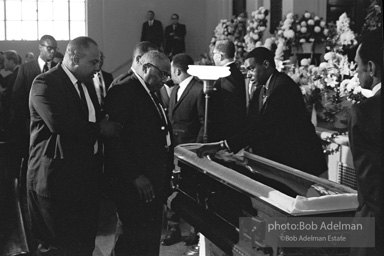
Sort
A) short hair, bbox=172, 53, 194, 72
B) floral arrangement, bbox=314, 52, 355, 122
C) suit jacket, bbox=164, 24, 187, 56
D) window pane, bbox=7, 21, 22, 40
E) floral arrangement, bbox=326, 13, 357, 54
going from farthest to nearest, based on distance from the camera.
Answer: window pane, bbox=7, 21, 22, 40 → suit jacket, bbox=164, 24, 187, 56 → floral arrangement, bbox=326, 13, 357, 54 → short hair, bbox=172, 53, 194, 72 → floral arrangement, bbox=314, 52, 355, 122

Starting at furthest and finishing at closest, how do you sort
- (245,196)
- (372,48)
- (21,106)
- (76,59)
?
(21,106) → (76,59) → (245,196) → (372,48)

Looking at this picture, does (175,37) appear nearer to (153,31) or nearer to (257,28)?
(153,31)

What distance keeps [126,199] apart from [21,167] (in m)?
2.75

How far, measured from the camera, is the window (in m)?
18.1

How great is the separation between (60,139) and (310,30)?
5.38 meters

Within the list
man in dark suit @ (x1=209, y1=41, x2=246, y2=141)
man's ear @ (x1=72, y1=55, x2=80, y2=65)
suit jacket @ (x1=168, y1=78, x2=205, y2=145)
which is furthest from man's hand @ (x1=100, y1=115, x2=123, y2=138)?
man in dark suit @ (x1=209, y1=41, x2=246, y2=141)

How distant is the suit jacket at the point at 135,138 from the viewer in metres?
4.11

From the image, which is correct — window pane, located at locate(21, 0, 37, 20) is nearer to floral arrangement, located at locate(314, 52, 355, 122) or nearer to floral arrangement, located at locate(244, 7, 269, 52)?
floral arrangement, located at locate(244, 7, 269, 52)

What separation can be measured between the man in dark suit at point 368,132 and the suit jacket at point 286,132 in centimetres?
213

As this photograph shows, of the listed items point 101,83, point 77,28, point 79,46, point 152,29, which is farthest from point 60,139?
point 77,28

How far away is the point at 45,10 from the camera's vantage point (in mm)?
18281

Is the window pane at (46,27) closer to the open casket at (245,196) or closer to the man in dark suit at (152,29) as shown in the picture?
the man in dark suit at (152,29)

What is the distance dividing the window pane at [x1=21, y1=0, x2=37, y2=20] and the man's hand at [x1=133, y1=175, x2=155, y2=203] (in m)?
14.9

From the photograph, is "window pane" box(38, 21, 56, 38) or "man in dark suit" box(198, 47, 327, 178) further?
"window pane" box(38, 21, 56, 38)
